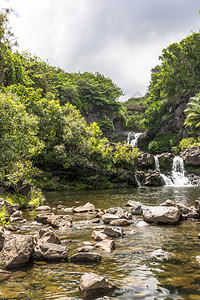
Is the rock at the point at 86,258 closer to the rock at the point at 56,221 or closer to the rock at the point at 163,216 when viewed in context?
the rock at the point at 56,221

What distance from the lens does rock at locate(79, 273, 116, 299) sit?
388 centimetres

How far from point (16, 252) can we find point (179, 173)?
110 feet

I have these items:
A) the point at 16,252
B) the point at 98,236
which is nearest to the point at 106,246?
the point at 98,236

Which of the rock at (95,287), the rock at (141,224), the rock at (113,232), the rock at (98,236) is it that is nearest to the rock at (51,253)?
the rock at (95,287)

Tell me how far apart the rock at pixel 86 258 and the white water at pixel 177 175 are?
1162 inches

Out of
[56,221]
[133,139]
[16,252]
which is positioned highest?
[133,139]

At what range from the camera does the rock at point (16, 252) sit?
5074mm

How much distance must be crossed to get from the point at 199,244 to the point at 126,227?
10.0 ft

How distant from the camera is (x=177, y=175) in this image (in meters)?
35.1

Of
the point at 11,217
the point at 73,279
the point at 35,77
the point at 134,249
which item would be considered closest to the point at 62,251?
the point at 73,279

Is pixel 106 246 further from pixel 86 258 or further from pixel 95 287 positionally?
pixel 95 287

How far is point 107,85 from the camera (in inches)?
2408

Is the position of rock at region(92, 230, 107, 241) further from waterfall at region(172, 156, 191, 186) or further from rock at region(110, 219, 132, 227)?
waterfall at region(172, 156, 191, 186)

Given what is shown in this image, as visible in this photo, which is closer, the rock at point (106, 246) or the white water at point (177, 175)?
the rock at point (106, 246)
